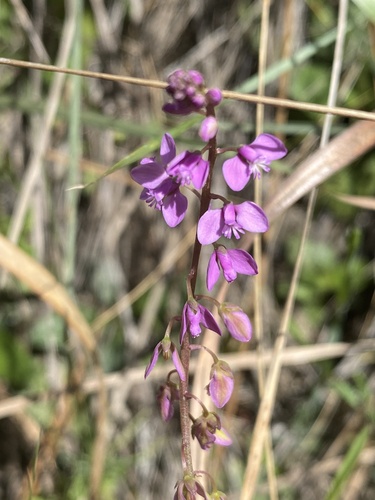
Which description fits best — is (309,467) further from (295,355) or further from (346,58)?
(346,58)

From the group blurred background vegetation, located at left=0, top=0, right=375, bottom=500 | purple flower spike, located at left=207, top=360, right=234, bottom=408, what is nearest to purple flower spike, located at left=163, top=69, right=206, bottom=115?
purple flower spike, located at left=207, top=360, right=234, bottom=408

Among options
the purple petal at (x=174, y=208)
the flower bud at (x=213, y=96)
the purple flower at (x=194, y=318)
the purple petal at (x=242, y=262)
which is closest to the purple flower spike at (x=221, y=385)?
the purple flower at (x=194, y=318)

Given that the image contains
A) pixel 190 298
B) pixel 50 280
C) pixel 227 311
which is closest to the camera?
pixel 190 298

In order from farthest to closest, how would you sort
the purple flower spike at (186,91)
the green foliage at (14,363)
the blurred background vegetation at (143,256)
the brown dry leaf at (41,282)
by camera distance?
the green foliage at (14,363), the blurred background vegetation at (143,256), the brown dry leaf at (41,282), the purple flower spike at (186,91)

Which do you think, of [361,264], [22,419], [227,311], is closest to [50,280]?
[22,419]

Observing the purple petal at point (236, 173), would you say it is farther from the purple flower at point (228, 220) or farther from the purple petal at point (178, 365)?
the purple petal at point (178, 365)

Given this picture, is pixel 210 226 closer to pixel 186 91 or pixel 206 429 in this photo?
pixel 186 91
